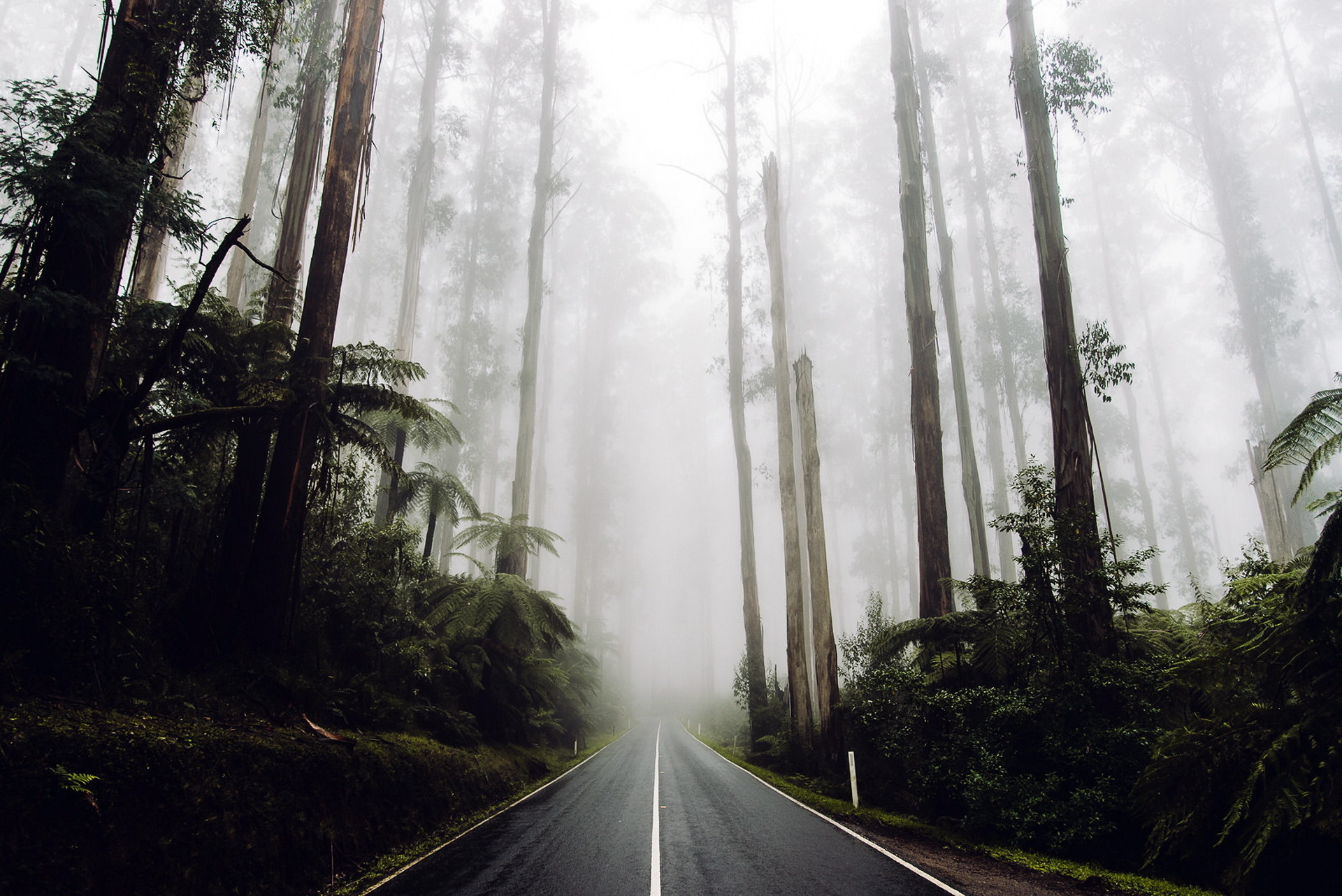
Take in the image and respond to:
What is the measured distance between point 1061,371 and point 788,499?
7196 millimetres

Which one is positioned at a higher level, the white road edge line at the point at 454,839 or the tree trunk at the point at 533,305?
the tree trunk at the point at 533,305

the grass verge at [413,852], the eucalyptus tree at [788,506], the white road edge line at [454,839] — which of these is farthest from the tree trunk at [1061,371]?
the grass verge at [413,852]

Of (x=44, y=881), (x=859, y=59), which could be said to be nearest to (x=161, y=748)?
(x=44, y=881)

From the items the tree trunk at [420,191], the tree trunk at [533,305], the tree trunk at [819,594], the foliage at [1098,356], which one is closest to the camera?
the foliage at [1098,356]

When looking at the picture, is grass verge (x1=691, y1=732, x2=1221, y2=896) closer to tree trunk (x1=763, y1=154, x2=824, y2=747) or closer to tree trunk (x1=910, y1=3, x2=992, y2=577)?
tree trunk (x1=763, y1=154, x2=824, y2=747)

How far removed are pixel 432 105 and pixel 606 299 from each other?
63.2 ft

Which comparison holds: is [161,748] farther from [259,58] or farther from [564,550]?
[564,550]

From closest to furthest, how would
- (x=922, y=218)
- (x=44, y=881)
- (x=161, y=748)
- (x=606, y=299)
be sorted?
1. (x=44, y=881)
2. (x=161, y=748)
3. (x=922, y=218)
4. (x=606, y=299)

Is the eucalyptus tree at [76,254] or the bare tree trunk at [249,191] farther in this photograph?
the bare tree trunk at [249,191]

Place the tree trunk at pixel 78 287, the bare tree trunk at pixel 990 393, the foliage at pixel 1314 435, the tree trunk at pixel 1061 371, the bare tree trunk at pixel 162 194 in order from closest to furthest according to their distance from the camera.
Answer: the foliage at pixel 1314 435
the tree trunk at pixel 78 287
the bare tree trunk at pixel 162 194
the tree trunk at pixel 1061 371
the bare tree trunk at pixel 990 393

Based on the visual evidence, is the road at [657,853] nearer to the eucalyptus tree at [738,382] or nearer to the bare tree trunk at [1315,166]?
the eucalyptus tree at [738,382]

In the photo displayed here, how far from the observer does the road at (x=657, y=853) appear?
4.88 metres

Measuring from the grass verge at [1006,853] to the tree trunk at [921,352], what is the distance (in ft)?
11.9

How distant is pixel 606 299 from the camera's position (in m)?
39.8
